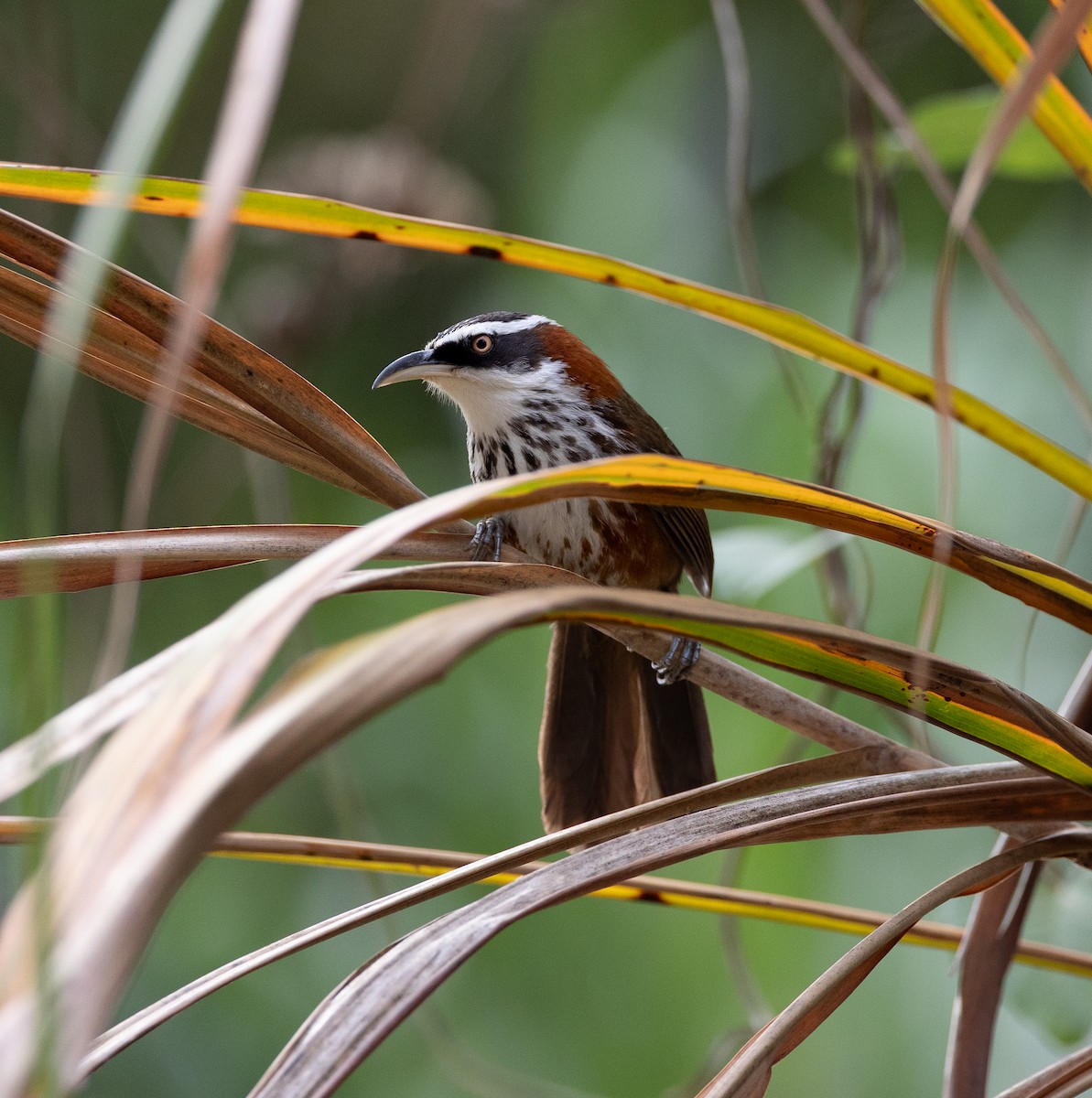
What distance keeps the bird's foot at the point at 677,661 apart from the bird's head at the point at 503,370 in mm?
968

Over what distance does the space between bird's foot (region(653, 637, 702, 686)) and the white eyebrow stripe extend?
1132 millimetres

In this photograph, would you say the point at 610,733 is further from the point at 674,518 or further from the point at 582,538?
the point at 674,518

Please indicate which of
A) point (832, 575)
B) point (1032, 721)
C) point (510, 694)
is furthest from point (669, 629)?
point (510, 694)

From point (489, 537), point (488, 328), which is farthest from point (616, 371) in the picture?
point (489, 537)

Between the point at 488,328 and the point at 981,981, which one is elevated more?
the point at 488,328

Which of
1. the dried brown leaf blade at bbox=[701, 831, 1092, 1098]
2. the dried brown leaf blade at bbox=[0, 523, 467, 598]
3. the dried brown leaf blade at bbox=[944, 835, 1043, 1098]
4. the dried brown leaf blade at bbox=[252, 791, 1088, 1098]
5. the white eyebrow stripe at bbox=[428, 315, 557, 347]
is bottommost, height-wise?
the dried brown leaf blade at bbox=[944, 835, 1043, 1098]

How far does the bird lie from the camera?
6.24ft

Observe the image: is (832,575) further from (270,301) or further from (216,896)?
(216,896)

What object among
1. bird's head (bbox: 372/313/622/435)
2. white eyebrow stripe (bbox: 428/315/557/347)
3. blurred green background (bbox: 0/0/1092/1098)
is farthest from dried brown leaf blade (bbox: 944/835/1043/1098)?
blurred green background (bbox: 0/0/1092/1098)

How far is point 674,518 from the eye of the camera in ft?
7.54

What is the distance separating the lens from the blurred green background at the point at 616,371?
4.19 m

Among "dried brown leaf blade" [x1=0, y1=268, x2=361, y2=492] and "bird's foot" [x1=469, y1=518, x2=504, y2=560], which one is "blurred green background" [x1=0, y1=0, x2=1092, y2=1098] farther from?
"dried brown leaf blade" [x1=0, y1=268, x2=361, y2=492]

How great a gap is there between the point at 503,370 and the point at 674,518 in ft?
1.61

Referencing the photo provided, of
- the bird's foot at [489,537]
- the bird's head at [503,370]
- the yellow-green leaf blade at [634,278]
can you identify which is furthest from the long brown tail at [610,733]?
the yellow-green leaf blade at [634,278]
